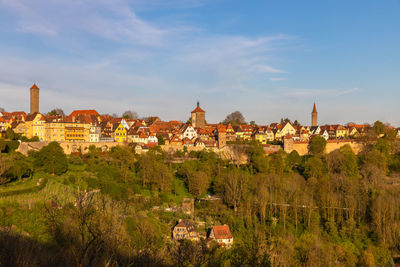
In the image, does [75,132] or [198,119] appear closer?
[75,132]

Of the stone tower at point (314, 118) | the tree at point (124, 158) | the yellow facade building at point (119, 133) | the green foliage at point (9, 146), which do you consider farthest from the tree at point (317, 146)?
the green foliage at point (9, 146)

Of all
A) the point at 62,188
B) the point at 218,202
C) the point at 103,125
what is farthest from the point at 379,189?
the point at 103,125

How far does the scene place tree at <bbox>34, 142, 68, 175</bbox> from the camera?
35.2m

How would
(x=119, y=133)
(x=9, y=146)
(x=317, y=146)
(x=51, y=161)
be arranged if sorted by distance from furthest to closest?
(x=119, y=133) → (x=317, y=146) → (x=9, y=146) → (x=51, y=161)

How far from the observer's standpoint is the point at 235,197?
114ft

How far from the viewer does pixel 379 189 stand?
35594 millimetres

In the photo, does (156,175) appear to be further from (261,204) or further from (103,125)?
(103,125)

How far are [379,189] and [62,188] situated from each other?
3025 cm

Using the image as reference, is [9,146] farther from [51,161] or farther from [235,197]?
[235,197]

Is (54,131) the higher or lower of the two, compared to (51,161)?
higher

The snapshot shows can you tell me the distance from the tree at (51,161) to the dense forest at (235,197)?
98mm

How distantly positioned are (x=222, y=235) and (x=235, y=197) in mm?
7054

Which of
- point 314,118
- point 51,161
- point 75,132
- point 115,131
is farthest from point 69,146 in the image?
point 314,118

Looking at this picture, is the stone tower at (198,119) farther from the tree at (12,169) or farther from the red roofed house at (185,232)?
the red roofed house at (185,232)
